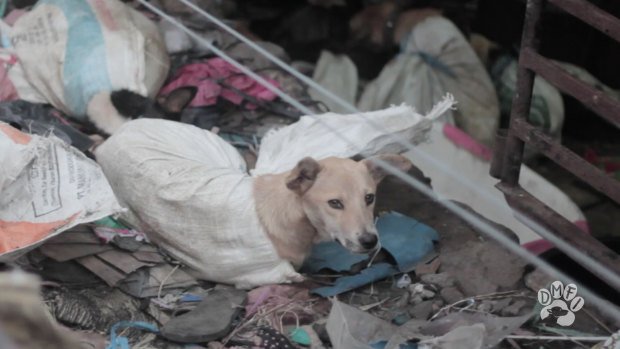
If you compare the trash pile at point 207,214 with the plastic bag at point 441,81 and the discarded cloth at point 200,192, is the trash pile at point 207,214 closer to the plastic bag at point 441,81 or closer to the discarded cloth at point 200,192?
the discarded cloth at point 200,192

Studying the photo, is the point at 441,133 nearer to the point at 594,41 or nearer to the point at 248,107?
the point at 248,107

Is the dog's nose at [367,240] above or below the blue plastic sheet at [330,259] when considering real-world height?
above

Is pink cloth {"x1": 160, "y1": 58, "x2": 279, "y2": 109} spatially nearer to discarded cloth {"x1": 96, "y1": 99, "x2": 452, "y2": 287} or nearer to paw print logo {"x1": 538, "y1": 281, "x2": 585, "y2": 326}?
discarded cloth {"x1": 96, "y1": 99, "x2": 452, "y2": 287}

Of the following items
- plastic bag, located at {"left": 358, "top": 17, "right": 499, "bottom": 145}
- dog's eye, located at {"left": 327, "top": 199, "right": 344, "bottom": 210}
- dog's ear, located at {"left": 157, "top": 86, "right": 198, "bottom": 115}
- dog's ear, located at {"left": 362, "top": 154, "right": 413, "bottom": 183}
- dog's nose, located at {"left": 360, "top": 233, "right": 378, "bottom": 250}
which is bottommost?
plastic bag, located at {"left": 358, "top": 17, "right": 499, "bottom": 145}

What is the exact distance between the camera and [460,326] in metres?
2.83

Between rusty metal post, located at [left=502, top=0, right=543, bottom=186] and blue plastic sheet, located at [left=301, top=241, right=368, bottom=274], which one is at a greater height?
rusty metal post, located at [left=502, top=0, right=543, bottom=186]

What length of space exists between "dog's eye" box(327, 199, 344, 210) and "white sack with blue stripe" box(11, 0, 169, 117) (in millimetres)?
1605

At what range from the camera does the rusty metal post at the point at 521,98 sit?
10.7 feet

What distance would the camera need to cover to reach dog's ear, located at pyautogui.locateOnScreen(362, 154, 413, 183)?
3277 mm

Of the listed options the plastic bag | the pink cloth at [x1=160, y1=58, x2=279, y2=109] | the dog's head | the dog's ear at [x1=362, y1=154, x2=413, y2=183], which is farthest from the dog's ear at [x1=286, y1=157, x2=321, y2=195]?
the plastic bag

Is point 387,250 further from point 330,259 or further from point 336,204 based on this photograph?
point 336,204

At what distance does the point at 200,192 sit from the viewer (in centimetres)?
334

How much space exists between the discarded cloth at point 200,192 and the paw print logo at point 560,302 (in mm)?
1066

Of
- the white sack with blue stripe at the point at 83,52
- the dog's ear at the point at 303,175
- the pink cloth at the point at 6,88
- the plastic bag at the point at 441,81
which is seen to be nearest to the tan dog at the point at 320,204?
the dog's ear at the point at 303,175
